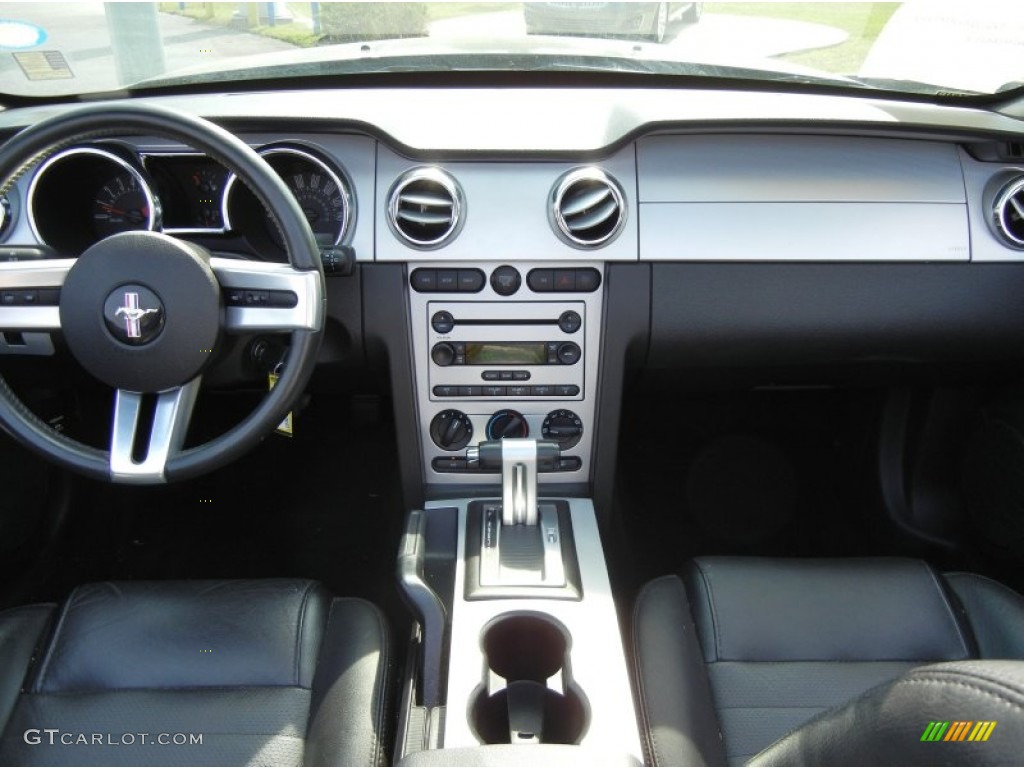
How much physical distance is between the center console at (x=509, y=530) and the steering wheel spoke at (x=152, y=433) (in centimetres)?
45

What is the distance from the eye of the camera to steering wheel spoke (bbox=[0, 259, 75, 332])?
4.48 feet

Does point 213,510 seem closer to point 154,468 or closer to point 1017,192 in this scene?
point 154,468

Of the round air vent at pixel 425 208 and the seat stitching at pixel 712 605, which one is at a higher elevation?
the round air vent at pixel 425 208

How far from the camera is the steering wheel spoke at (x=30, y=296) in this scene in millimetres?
1365

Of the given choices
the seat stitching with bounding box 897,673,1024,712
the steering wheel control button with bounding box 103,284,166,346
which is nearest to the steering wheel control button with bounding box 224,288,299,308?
the steering wheel control button with bounding box 103,284,166,346

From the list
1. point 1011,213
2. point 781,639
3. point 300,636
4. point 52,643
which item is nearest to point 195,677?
point 300,636

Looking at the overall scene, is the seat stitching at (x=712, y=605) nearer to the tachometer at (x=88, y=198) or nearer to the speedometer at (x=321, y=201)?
the speedometer at (x=321, y=201)

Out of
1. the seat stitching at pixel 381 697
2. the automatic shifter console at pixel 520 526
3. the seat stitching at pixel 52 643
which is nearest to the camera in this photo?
the seat stitching at pixel 381 697

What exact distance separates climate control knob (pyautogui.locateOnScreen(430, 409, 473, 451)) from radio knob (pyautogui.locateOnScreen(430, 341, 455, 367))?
12 centimetres

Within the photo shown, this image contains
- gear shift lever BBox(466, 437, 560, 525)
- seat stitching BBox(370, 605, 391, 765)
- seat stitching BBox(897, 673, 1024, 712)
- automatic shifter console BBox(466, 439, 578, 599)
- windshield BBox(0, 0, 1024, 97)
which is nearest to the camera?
seat stitching BBox(897, 673, 1024, 712)

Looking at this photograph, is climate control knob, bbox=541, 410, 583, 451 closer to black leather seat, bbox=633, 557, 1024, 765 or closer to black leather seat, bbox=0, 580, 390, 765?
black leather seat, bbox=633, 557, 1024, 765

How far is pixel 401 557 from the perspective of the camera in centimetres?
155

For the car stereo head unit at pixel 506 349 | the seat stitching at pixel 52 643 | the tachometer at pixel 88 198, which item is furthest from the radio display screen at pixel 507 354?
the seat stitching at pixel 52 643

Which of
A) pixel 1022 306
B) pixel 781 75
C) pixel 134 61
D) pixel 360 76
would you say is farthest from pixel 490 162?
pixel 1022 306
